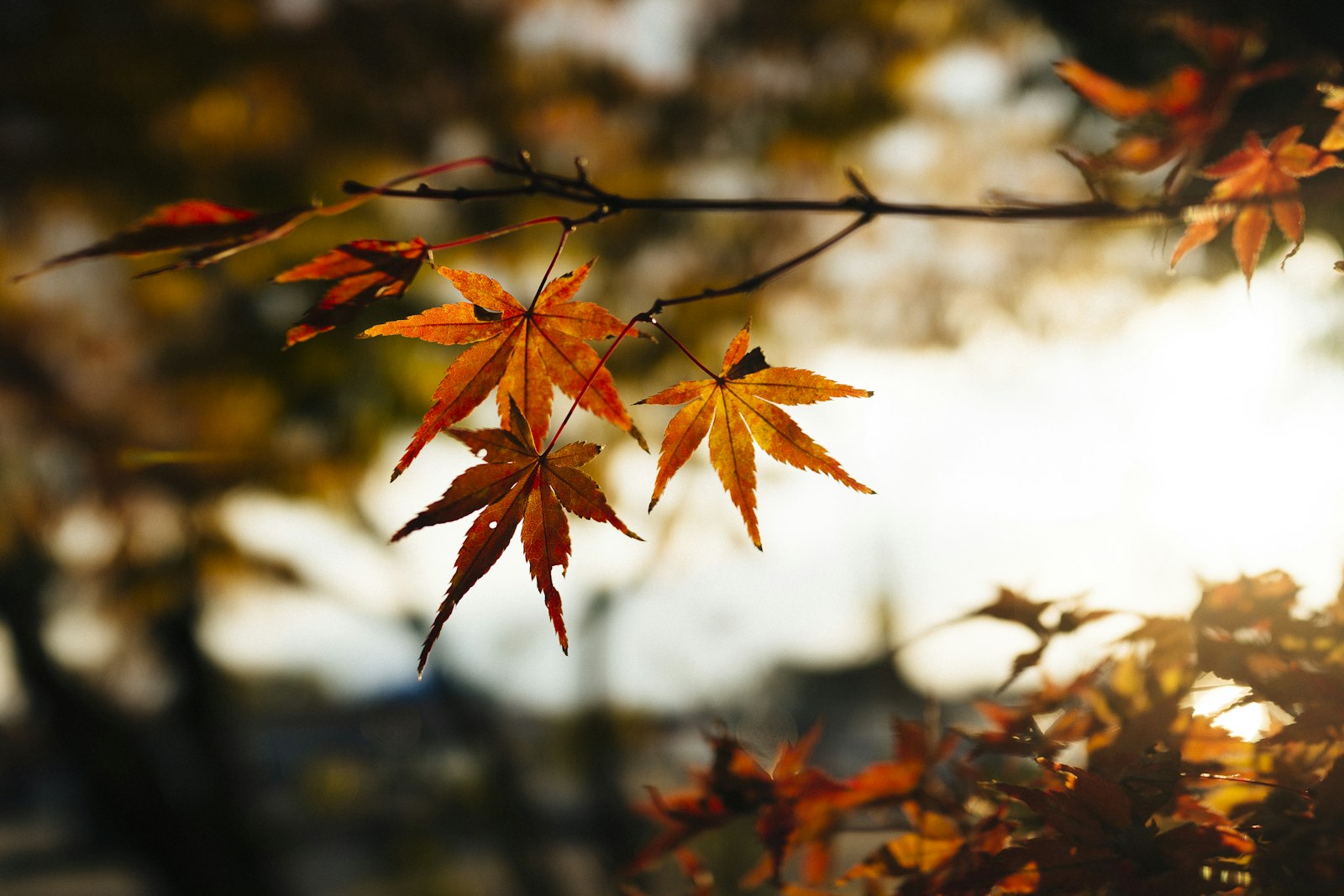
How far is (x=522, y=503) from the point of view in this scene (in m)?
0.60

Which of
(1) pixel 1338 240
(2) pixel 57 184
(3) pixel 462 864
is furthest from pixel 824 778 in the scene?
(3) pixel 462 864

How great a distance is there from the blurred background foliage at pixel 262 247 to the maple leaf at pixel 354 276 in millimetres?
2074

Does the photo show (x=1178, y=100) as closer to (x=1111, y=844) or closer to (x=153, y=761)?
(x=1111, y=844)

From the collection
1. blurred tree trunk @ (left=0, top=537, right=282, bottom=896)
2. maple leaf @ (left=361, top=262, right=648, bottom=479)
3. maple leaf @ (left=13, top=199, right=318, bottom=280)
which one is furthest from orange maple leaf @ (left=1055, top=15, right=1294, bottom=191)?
blurred tree trunk @ (left=0, top=537, right=282, bottom=896)

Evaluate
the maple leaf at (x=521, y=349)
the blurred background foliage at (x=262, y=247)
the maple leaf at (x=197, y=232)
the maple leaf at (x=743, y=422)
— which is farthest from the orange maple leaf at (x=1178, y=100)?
the blurred background foliage at (x=262, y=247)

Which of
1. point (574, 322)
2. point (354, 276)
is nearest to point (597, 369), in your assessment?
point (574, 322)

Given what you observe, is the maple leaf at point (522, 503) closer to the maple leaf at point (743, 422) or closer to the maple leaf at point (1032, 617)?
the maple leaf at point (743, 422)

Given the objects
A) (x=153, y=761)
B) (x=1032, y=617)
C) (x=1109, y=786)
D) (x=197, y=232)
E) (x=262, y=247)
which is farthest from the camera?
(x=153, y=761)

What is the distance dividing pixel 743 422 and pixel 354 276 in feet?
1.04

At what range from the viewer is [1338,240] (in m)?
1.10

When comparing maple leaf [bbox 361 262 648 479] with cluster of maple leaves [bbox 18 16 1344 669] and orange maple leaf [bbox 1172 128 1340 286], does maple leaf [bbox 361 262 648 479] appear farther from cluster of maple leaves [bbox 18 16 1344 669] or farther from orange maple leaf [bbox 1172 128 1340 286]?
orange maple leaf [bbox 1172 128 1340 286]

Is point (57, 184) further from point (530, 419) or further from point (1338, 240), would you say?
point (1338, 240)

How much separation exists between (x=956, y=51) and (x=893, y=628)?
15.2ft

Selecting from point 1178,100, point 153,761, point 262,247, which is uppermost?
point 262,247
